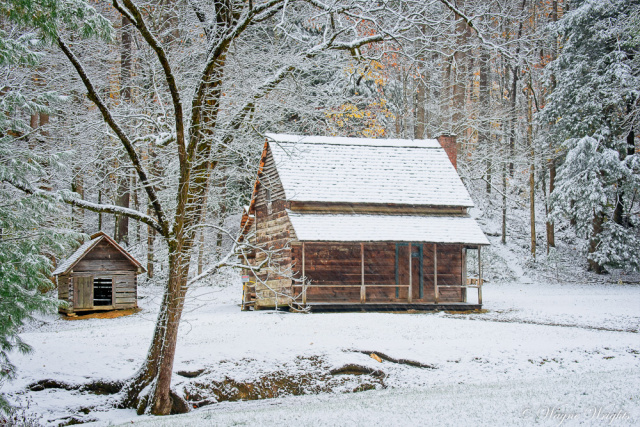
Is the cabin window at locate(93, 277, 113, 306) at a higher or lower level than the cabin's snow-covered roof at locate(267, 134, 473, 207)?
lower

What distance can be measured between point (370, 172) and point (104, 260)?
11.7 m

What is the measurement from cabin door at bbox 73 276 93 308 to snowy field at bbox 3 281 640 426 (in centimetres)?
267

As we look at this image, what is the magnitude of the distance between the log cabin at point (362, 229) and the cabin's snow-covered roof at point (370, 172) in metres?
0.04

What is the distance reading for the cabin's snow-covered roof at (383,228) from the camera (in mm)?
21219

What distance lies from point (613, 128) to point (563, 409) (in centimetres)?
2904

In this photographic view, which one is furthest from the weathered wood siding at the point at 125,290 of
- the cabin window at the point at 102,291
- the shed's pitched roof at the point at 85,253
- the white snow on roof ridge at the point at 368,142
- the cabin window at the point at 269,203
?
the white snow on roof ridge at the point at 368,142

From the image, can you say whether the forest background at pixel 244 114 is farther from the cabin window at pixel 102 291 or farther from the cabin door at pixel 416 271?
the cabin door at pixel 416 271

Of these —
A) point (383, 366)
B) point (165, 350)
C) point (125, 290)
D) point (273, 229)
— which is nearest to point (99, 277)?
point (125, 290)

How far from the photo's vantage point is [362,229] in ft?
71.7

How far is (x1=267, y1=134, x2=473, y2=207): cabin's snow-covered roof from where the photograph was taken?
23.0m

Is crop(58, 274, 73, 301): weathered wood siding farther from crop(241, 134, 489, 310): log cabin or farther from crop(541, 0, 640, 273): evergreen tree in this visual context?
crop(541, 0, 640, 273): evergreen tree

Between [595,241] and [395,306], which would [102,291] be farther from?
[595,241]

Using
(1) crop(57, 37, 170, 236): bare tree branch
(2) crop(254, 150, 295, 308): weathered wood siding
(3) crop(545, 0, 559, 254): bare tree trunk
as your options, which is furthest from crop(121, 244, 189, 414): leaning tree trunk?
(3) crop(545, 0, 559, 254): bare tree trunk

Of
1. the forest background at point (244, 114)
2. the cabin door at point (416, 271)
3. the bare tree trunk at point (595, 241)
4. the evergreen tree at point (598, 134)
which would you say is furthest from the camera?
the bare tree trunk at point (595, 241)
